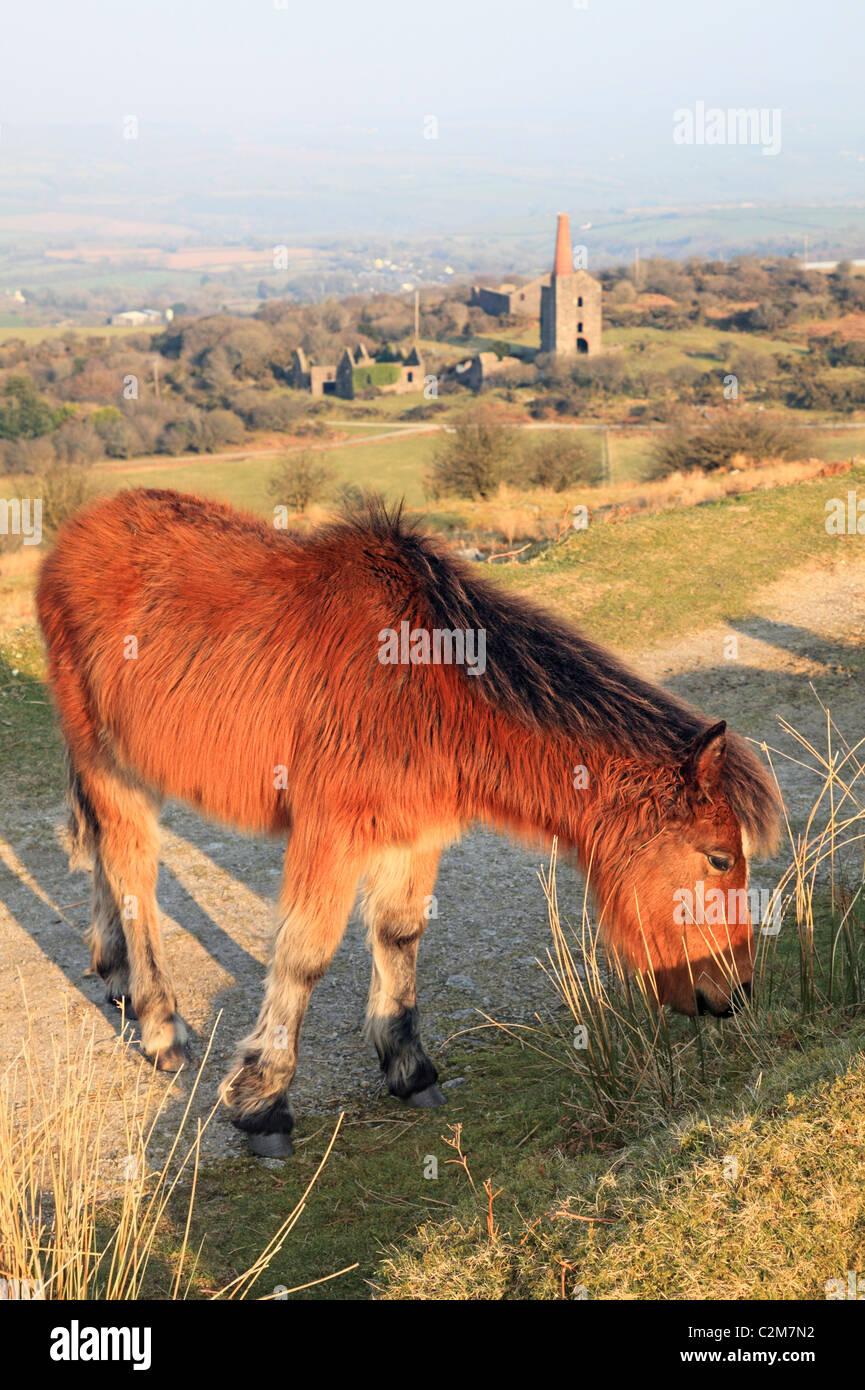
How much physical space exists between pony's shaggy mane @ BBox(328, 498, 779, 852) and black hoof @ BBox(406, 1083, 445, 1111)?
1.93 m

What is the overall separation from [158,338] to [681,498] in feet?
334

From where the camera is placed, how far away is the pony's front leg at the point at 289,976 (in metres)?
4.16

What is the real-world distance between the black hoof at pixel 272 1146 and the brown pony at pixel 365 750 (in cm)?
2

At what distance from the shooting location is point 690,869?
144 inches

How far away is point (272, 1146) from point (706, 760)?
2.49 meters

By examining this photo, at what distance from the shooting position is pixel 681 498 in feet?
73.0

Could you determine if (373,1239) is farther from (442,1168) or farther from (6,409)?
(6,409)

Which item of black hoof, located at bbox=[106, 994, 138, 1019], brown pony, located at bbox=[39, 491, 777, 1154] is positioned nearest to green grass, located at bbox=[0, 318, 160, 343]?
black hoof, located at bbox=[106, 994, 138, 1019]

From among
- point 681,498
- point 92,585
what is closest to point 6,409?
point 681,498

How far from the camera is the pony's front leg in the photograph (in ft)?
13.6

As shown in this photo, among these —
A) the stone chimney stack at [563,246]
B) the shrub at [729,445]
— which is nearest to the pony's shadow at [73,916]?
the shrub at [729,445]
